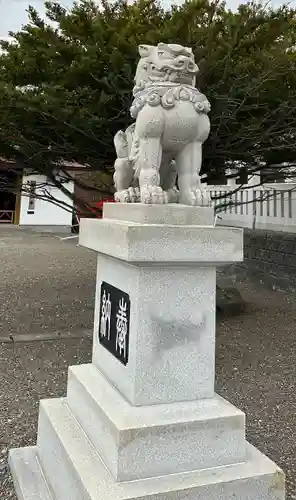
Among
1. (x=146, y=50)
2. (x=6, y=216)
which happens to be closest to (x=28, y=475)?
(x=146, y=50)

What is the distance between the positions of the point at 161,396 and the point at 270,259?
559cm

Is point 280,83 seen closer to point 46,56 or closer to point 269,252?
point 46,56

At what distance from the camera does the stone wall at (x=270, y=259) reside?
631 centimetres

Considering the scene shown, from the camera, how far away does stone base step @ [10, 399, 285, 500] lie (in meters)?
1.40

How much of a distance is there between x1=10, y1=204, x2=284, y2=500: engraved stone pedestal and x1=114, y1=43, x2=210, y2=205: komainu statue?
20 cm

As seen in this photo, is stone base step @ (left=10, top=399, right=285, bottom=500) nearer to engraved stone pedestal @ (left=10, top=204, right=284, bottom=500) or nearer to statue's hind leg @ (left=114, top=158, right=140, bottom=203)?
engraved stone pedestal @ (left=10, top=204, right=284, bottom=500)

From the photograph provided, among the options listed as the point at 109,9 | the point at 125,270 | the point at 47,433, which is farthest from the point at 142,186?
the point at 109,9

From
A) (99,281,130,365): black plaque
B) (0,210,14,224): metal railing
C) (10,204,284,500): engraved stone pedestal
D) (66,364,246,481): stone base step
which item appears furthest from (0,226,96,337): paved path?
(0,210,14,224): metal railing

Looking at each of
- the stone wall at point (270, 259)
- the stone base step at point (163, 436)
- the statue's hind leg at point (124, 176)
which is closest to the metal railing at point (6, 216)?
the stone wall at point (270, 259)

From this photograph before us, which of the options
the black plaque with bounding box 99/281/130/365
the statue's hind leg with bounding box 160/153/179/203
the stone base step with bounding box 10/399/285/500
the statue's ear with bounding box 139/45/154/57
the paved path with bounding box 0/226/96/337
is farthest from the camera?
the paved path with bounding box 0/226/96/337

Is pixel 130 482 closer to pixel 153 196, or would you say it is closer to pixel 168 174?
pixel 153 196

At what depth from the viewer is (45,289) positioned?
6215 millimetres

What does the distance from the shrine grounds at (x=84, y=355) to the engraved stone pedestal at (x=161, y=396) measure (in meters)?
0.48

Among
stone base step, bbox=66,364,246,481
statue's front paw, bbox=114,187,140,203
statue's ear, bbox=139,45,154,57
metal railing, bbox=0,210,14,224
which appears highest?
metal railing, bbox=0,210,14,224
